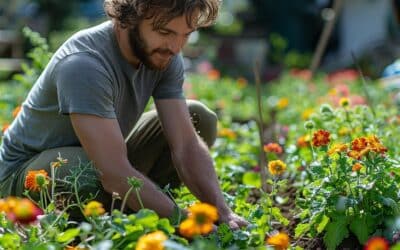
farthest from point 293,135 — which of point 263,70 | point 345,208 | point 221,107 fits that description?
point 263,70

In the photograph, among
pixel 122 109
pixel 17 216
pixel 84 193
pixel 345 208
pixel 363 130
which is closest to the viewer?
pixel 17 216

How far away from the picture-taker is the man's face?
8.89 feet

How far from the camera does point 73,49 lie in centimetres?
281

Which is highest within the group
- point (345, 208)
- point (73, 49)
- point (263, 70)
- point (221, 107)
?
point (73, 49)

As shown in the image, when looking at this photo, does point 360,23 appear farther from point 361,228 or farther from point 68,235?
point 68,235

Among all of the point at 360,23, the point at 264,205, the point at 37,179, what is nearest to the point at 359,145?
the point at 264,205

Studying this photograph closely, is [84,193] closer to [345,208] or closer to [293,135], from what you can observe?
[345,208]

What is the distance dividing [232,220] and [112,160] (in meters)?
0.41

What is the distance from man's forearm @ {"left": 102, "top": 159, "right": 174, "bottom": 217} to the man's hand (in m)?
0.20

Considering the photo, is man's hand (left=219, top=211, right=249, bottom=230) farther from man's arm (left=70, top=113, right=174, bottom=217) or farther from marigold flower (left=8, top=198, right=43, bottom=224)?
marigold flower (left=8, top=198, right=43, bottom=224)

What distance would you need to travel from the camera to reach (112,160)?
2625 millimetres

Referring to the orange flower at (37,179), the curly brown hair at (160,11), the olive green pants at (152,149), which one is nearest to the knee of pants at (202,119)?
the olive green pants at (152,149)

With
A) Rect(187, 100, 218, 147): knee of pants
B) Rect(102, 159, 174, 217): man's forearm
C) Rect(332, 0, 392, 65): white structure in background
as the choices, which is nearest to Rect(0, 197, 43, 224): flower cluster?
Rect(102, 159, 174, 217): man's forearm

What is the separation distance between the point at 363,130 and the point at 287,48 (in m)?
10.2
